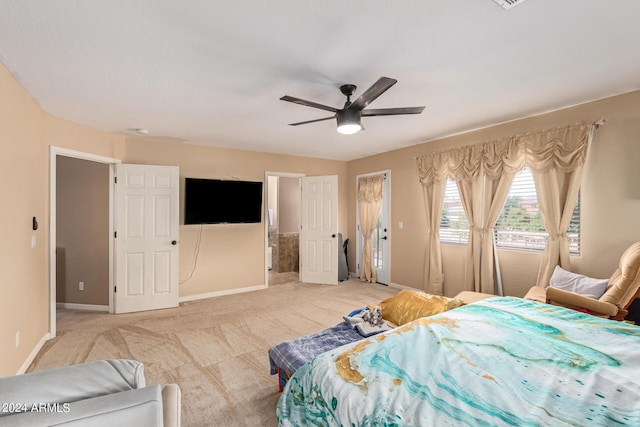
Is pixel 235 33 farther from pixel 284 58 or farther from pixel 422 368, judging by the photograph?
pixel 422 368

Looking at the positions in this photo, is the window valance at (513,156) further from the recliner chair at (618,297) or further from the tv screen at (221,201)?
the tv screen at (221,201)

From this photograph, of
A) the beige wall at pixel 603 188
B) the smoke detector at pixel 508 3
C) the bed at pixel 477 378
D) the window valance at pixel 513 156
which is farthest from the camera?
the window valance at pixel 513 156

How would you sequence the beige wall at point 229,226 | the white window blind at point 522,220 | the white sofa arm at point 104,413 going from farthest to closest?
the white window blind at point 522,220, the beige wall at point 229,226, the white sofa arm at point 104,413

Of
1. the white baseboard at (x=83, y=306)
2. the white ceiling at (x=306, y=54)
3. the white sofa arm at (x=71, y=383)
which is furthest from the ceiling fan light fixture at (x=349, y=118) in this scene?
the white baseboard at (x=83, y=306)

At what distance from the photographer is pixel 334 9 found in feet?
5.38

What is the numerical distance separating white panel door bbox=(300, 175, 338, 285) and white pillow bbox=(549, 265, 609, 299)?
10.9ft

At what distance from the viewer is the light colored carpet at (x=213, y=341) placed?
7.08 feet

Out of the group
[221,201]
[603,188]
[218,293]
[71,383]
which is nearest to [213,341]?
[218,293]

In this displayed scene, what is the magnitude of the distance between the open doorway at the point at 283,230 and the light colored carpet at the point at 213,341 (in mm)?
1624

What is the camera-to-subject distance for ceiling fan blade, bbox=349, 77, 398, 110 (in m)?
1.98

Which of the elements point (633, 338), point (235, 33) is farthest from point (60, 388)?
point (633, 338)

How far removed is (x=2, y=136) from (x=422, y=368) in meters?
3.26

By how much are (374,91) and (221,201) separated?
332 cm

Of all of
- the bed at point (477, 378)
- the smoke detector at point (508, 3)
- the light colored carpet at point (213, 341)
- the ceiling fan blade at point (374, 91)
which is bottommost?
the light colored carpet at point (213, 341)
